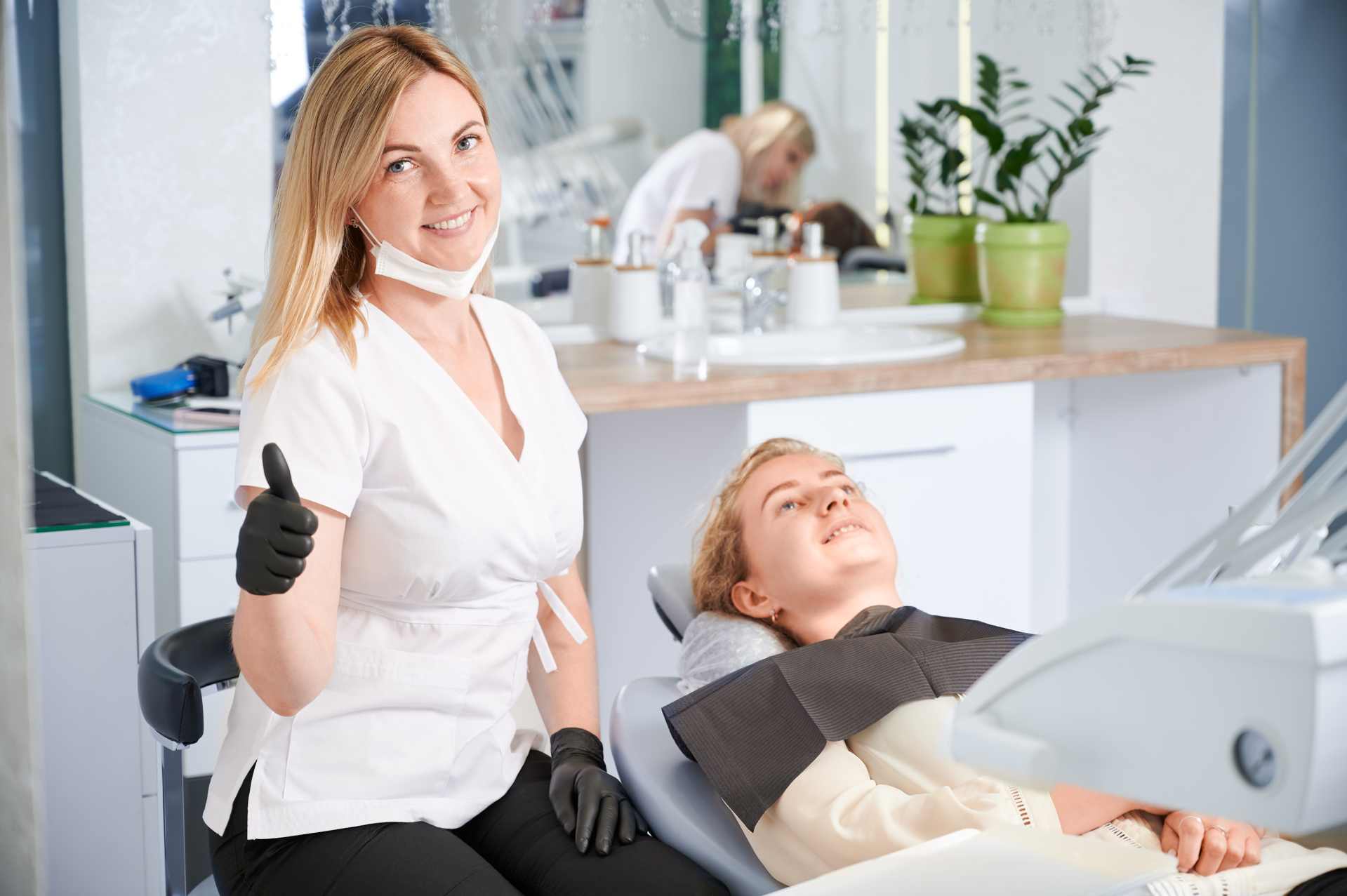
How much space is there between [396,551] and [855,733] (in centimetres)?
45

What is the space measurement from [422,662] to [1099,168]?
231 cm

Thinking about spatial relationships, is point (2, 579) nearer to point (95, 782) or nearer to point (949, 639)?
point (949, 639)

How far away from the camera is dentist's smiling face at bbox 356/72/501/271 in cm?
137

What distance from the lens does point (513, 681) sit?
1.46 m

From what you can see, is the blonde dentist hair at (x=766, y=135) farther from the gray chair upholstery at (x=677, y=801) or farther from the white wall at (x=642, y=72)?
the gray chair upholstery at (x=677, y=801)

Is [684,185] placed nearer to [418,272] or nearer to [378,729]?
[418,272]

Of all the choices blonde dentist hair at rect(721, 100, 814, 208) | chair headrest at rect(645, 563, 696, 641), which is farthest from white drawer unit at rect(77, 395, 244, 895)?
blonde dentist hair at rect(721, 100, 814, 208)

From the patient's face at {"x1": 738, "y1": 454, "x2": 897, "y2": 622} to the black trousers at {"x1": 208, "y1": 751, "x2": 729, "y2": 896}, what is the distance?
0.34 meters

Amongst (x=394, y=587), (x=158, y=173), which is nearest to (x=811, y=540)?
(x=394, y=587)

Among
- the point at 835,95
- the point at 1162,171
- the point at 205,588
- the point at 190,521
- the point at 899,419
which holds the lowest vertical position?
the point at 205,588

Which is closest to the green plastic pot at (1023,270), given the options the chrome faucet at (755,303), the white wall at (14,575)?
the chrome faucet at (755,303)

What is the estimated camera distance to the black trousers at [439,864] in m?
1.25

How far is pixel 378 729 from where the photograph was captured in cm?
134

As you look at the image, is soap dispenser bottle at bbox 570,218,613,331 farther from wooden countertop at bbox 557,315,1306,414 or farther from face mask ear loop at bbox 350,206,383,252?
face mask ear loop at bbox 350,206,383,252
